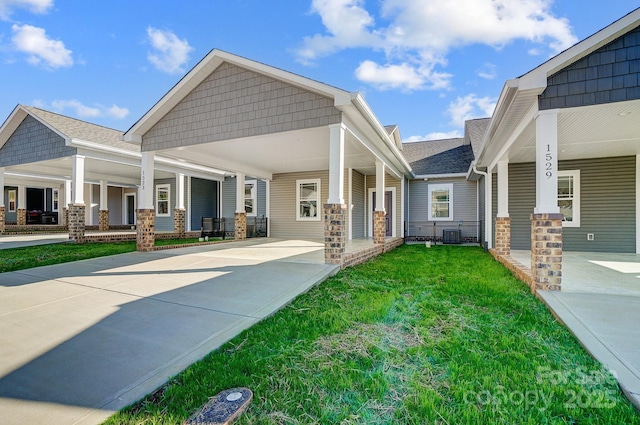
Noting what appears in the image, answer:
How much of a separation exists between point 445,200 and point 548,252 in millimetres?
8972

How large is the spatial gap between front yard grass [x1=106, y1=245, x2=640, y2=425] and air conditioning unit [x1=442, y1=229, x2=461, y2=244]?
8.70 meters

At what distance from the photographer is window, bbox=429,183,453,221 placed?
1326 centimetres

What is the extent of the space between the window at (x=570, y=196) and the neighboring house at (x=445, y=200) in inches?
116

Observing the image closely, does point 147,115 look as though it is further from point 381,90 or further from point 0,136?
point 381,90

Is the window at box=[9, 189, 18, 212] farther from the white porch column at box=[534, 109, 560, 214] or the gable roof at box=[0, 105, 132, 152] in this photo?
the white porch column at box=[534, 109, 560, 214]

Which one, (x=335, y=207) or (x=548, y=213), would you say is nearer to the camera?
(x=548, y=213)

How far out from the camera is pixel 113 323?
3.45 meters

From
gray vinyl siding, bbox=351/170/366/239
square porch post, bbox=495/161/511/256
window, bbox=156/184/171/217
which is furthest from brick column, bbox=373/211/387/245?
window, bbox=156/184/171/217

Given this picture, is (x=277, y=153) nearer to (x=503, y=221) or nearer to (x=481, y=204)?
(x=503, y=221)

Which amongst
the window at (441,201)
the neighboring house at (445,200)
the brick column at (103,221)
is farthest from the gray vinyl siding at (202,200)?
the window at (441,201)

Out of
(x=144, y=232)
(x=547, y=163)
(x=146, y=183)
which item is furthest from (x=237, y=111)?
(x=547, y=163)

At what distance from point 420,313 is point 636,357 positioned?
6.24 feet

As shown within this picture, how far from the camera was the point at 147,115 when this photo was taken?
332 inches

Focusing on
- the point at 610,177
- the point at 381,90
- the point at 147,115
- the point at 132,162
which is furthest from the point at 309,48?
the point at 610,177
